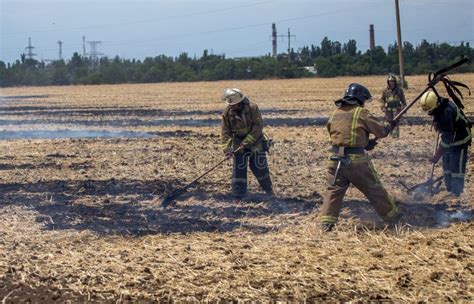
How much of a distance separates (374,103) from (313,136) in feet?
30.5

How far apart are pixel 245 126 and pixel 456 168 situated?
2824mm

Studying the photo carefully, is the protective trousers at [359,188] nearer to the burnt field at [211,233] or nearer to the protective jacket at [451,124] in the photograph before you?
the burnt field at [211,233]

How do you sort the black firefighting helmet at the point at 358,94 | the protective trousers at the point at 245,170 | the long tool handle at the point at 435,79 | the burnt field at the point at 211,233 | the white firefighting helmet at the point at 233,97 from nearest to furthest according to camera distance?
the burnt field at the point at 211,233 < the black firefighting helmet at the point at 358,94 < the long tool handle at the point at 435,79 < the white firefighting helmet at the point at 233,97 < the protective trousers at the point at 245,170

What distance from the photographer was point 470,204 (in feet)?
29.0

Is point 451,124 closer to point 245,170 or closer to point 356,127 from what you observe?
point 356,127

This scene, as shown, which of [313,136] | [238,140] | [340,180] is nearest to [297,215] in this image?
[340,180]

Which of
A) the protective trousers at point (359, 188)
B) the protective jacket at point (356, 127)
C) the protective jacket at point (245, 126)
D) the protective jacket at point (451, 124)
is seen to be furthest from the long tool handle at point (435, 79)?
the protective jacket at point (245, 126)

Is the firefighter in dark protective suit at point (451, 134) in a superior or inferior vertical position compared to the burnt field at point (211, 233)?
superior

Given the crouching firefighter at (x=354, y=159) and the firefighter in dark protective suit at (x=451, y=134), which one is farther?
the firefighter in dark protective suit at (x=451, y=134)

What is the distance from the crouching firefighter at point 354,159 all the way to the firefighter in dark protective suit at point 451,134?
5.15 ft

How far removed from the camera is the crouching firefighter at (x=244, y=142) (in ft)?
31.6

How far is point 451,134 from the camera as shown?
916 centimetres

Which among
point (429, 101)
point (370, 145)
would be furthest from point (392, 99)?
point (370, 145)

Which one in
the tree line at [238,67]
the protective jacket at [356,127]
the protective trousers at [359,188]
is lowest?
the protective trousers at [359,188]
